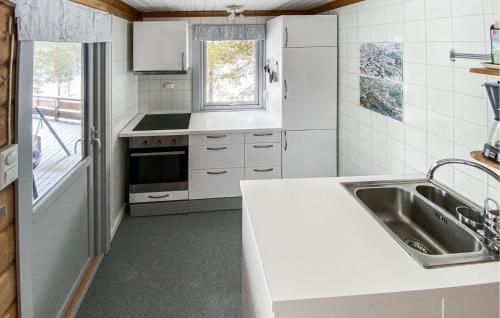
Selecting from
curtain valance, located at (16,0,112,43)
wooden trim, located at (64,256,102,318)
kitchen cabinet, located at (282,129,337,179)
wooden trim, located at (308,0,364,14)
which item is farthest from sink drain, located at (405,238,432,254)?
wooden trim, located at (308,0,364,14)

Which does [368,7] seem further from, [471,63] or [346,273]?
[346,273]

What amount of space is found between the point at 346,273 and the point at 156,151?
273 centimetres

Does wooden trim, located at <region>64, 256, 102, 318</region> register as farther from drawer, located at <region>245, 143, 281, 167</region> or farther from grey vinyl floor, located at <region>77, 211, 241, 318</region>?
drawer, located at <region>245, 143, 281, 167</region>

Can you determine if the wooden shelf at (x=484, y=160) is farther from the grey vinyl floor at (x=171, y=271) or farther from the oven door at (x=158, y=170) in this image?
the oven door at (x=158, y=170)

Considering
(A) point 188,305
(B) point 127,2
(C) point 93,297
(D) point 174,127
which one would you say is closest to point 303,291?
(A) point 188,305

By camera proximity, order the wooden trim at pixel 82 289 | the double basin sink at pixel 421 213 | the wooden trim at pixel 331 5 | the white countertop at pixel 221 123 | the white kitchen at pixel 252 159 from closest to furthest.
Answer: the white kitchen at pixel 252 159 → the double basin sink at pixel 421 213 → the wooden trim at pixel 82 289 → the wooden trim at pixel 331 5 → the white countertop at pixel 221 123

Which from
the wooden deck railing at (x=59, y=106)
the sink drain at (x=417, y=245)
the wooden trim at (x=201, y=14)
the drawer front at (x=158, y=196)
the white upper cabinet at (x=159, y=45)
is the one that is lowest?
the drawer front at (x=158, y=196)

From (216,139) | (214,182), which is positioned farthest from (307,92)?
(214,182)

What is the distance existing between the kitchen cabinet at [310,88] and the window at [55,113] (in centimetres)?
192

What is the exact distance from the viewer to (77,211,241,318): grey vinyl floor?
2.29 meters

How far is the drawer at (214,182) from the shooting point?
370 cm

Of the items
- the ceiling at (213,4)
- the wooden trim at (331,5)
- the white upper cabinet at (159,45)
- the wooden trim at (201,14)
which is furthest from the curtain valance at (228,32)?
the wooden trim at (331,5)

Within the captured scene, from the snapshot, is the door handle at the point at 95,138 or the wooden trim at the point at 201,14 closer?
the door handle at the point at 95,138

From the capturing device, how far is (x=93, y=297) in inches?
94.3
